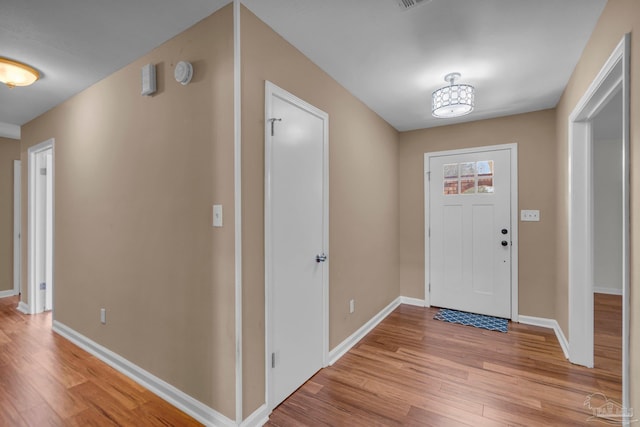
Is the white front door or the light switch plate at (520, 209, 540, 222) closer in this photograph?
the light switch plate at (520, 209, 540, 222)

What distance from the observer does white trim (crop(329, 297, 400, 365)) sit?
262cm

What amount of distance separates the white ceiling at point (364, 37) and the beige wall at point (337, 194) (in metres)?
0.17

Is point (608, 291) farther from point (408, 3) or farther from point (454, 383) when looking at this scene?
point (408, 3)

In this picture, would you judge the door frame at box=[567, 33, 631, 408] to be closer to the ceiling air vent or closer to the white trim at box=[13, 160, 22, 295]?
the ceiling air vent

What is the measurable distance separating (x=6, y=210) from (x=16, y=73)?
326cm

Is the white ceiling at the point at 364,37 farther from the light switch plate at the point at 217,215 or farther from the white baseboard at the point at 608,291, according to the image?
the white baseboard at the point at 608,291

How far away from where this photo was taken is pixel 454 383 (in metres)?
2.27

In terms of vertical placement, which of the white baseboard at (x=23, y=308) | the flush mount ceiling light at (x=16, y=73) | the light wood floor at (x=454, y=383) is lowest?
the light wood floor at (x=454, y=383)

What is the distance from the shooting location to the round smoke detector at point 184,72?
187cm

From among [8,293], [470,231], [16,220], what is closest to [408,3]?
[470,231]

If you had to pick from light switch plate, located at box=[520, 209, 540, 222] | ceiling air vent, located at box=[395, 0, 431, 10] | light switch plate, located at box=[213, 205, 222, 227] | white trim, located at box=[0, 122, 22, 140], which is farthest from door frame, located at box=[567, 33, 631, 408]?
white trim, located at box=[0, 122, 22, 140]

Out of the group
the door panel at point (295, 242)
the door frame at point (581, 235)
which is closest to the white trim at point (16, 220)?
the door panel at point (295, 242)

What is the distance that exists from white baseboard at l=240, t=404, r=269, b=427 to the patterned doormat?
249 centimetres

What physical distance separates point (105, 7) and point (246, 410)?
8.05 ft
